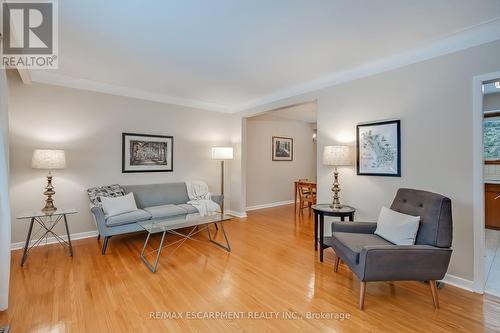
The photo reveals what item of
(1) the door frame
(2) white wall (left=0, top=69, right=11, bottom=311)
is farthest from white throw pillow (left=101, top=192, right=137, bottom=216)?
(1) the door frame

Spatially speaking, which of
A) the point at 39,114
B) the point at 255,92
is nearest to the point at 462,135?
the point at 255,92

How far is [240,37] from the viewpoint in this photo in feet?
7.98

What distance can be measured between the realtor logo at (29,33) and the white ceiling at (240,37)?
0.34 ft

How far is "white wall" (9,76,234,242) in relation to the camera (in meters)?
3.27

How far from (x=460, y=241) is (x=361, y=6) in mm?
2482

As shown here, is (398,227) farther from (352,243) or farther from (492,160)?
(492,160)

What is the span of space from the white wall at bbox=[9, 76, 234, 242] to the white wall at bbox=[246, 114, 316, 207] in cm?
179

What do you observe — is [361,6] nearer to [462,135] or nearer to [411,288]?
[462,135]

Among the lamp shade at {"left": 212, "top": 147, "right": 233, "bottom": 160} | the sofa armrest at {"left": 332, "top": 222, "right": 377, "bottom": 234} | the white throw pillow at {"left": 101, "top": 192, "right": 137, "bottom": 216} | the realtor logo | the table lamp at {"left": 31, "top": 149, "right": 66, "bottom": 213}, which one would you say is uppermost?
the realtor logo

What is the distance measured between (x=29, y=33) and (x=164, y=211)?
2600 mm

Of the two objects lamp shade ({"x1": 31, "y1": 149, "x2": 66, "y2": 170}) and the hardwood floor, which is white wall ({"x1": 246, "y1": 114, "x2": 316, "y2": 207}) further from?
lamp shade ({"x1": 31, "y1": 149, "x2": 66, "y2": 170})

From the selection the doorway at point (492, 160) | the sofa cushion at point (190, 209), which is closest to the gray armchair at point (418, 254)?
the sofa cushion at point (190, 209)

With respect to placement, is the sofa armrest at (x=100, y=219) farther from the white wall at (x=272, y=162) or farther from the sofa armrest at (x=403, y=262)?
the white wall at (x=272, y=162)

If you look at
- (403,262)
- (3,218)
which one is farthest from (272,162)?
(3,218)
